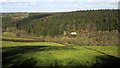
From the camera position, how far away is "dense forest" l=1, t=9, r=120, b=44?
22.5m

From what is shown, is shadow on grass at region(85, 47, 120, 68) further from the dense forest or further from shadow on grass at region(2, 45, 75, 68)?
shadow on grass at region(2, 45, 75, 68)

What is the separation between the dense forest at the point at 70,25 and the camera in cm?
2252

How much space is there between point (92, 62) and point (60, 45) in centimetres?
338

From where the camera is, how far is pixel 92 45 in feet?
70.7

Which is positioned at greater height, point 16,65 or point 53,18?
point 53,18

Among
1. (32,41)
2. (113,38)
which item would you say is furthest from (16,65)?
(113,38)

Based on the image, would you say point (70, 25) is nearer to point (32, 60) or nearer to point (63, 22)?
point (63, 22)

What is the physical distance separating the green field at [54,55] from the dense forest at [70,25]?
1394 mm

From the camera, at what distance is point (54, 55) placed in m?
19.9

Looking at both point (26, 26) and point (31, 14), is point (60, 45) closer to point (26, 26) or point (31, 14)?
point (26, 26)

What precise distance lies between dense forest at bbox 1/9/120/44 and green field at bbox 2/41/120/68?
1394 millimetres

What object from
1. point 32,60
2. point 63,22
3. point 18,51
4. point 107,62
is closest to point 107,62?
point 107,62

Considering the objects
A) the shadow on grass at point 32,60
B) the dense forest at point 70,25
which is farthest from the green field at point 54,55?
the dense forest at point 70,25

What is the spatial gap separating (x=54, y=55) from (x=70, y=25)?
4402 mm
